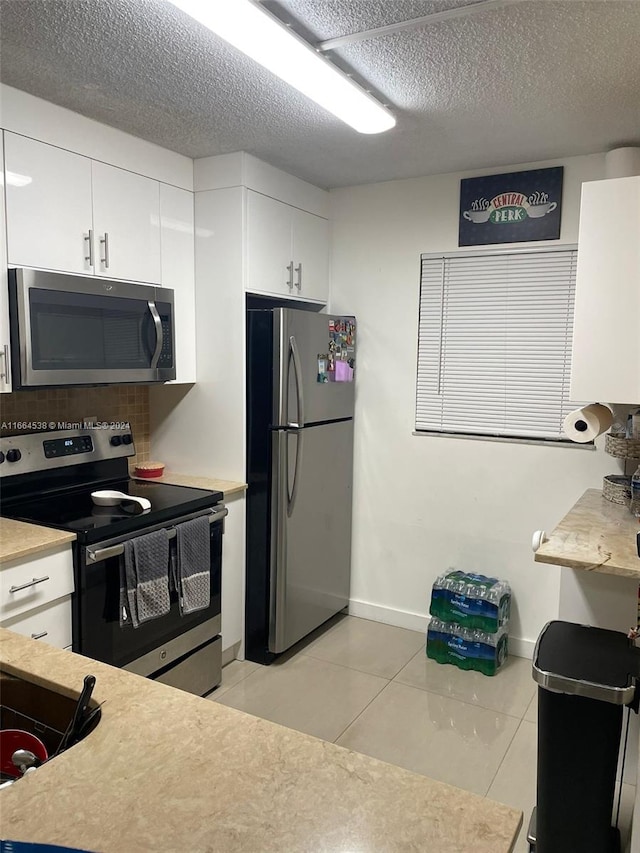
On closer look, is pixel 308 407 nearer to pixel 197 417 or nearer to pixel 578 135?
pixel 197 417

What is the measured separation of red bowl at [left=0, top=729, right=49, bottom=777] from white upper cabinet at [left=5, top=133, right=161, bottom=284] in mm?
1683

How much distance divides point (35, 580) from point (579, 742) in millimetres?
1751

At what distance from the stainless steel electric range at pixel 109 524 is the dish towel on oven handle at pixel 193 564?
3cm

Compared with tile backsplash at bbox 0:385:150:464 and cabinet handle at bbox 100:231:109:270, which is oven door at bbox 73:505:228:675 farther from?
cabinet handle at bbox 100:231:109:270

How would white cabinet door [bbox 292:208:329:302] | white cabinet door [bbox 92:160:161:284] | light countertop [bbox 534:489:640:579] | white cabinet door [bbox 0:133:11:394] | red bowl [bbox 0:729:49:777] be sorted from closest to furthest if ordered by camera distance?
red bowl [bbox 0:729:49:777], light countertop [bbox 534:489:640:579], white cabinet door [bbox 0:133:11:394], white cabinet door [bbox 92:160:161:284], white cabinet door [bbox 292:208:329:302]

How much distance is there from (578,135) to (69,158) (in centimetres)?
210

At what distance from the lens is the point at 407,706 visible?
2854 millimetres

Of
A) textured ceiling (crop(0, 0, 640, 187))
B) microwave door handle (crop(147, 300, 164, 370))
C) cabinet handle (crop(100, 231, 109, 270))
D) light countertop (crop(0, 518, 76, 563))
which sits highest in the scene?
textured ceiling (crop(0, 0, 640, 187))

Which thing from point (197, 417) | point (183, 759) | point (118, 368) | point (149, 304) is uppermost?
point (149, 304)

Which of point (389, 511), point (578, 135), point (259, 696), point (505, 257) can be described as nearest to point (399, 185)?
point (505, 257)

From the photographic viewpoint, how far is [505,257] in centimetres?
323

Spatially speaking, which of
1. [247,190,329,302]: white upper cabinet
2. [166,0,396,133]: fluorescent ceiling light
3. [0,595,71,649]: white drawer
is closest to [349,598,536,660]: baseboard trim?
[247,190,329,302]: white upper cabinet

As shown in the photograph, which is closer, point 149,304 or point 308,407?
point 149,304

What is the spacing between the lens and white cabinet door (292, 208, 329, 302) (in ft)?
11.1
